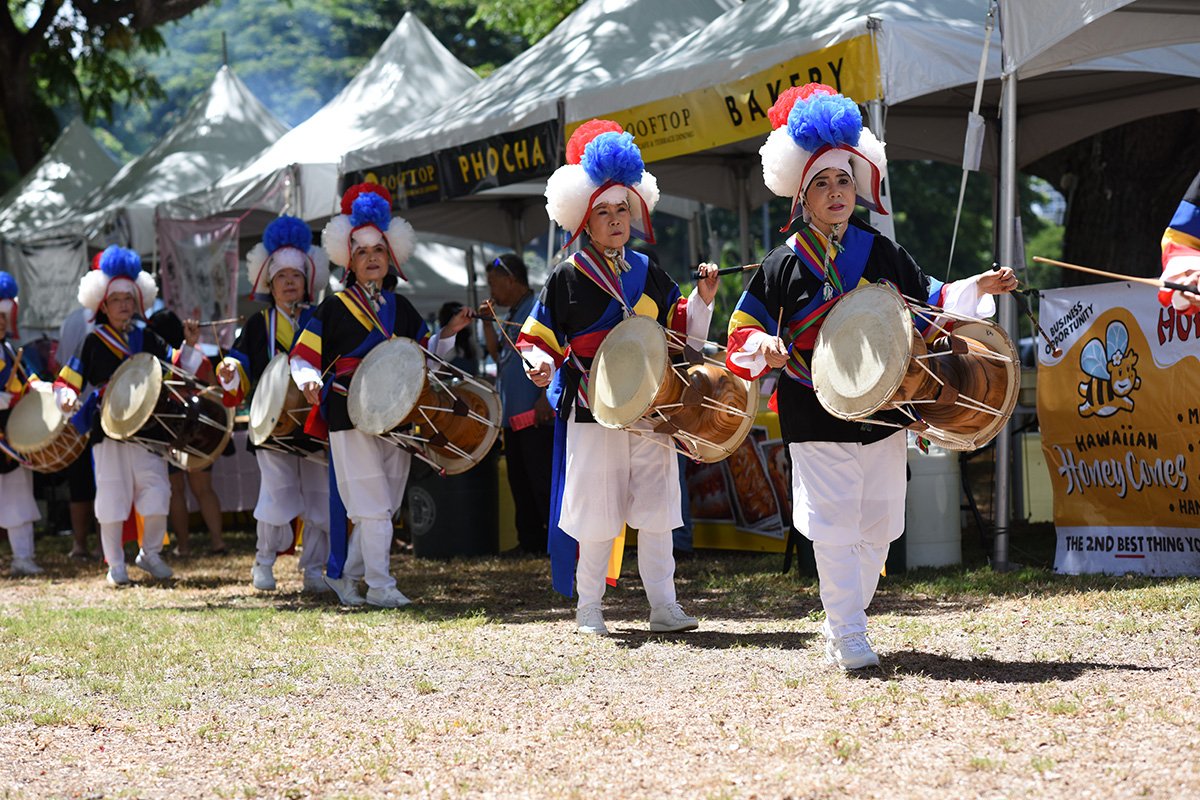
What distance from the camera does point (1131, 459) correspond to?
24.1 ft

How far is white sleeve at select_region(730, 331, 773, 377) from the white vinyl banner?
2.83 meters

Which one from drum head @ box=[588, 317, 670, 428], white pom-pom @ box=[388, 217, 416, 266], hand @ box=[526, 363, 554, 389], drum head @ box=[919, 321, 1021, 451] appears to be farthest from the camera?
white pom-pom @ box=[388, 217, 416, 266]

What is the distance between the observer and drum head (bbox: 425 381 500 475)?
300 inches

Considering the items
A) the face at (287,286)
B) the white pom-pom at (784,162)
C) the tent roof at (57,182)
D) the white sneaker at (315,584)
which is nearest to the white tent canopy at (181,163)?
the tent roof at (57,182)

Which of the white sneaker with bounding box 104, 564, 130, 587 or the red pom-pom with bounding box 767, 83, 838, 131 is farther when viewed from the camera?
the white sneaker with bounding box 104, 564, 130, 587

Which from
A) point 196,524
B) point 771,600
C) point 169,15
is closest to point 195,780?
point 771,600

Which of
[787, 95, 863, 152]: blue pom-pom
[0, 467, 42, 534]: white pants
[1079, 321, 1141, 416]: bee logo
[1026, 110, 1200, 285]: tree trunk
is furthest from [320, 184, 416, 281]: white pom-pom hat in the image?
[1026, 110, 1200, 285]: tree trunk

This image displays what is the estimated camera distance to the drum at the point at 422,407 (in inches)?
289

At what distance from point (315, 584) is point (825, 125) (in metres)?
4.68

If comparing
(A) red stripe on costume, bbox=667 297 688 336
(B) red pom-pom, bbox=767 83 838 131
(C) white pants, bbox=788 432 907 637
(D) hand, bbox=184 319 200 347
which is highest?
(B) red pom-pom, bbox=767 83 838 131

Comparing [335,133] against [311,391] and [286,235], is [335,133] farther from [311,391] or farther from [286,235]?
[311,391]

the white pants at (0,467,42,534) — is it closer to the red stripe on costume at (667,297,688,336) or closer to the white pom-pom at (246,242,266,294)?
the white pom-pom at (246,242,266,294)

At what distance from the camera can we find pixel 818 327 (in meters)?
5.31

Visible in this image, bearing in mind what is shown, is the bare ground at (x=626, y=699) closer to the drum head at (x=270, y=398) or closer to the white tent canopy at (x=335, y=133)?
the drum head at (x=270, y=398)
